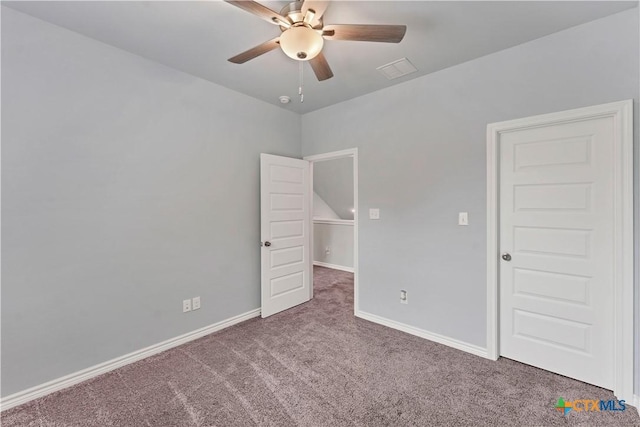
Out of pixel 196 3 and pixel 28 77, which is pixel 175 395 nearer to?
pixel 28 77

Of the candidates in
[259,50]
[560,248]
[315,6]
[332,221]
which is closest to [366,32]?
[315,6]

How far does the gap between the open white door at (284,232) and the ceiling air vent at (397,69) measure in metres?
1.49

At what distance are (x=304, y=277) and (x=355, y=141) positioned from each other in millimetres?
1903

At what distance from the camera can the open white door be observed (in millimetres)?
3277

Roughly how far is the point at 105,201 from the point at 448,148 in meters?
2.99

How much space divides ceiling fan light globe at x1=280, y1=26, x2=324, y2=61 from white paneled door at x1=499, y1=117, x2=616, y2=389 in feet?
5.90

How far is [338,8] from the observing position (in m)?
1.78

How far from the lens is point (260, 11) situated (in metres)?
1.44

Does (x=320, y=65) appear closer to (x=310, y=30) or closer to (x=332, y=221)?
(x=310, y=30)

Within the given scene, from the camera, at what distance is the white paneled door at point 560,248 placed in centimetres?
196

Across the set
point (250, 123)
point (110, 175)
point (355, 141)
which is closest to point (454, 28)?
point (355, 141)

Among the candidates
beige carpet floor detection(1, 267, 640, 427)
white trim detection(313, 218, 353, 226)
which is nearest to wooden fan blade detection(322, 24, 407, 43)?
beige carpet floor detection(1, 267, 640, 427)

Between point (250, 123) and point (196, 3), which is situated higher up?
point (196, 3)

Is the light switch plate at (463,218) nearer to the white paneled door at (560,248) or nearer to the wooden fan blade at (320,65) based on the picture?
the white paneled door at (560,248)
